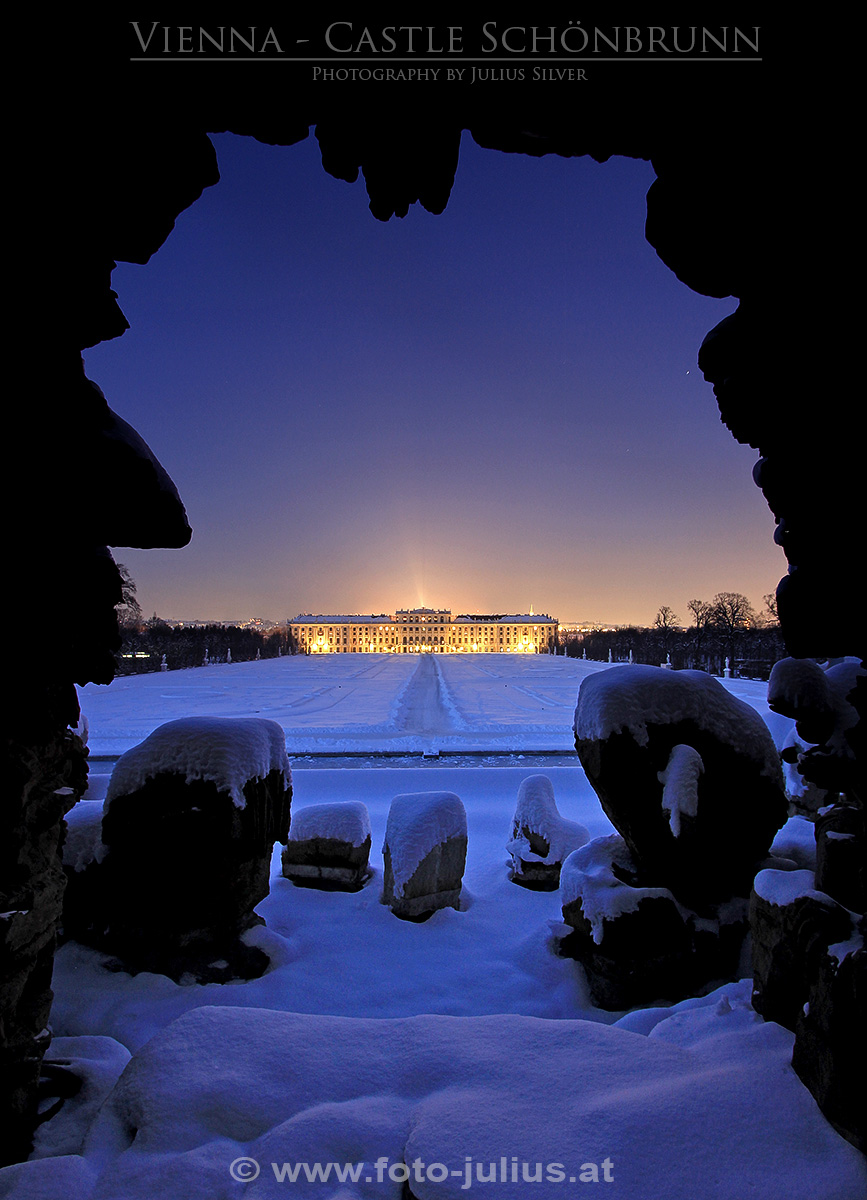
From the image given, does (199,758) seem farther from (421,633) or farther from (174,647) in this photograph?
(421,633)

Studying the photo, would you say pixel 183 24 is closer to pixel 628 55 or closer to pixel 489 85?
pixel 489 85

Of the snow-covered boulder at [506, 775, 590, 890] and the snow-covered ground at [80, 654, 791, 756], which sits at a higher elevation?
the snow-covered boulder at [506, 775, 590, 890]

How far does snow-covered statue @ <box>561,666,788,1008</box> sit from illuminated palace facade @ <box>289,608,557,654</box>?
357 ft

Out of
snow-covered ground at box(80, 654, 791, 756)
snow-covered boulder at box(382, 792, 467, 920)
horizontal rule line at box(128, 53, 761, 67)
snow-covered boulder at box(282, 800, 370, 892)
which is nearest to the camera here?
horizontal rule line at box(128, 53, 761, 67)

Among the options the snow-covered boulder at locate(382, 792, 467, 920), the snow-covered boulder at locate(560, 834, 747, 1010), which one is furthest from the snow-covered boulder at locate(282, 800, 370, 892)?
the snow-covered boulder at locate(560, 834, 747, 1010)

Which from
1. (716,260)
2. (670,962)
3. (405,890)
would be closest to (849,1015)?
(670,962)

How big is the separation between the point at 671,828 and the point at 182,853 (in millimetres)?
3635

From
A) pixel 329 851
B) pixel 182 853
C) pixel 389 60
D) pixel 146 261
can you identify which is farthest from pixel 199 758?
pixel 389 60

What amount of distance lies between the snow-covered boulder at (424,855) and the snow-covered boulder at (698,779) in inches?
71.9

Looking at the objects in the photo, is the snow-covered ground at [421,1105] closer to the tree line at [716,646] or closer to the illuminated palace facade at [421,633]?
the tree line at [716,646]

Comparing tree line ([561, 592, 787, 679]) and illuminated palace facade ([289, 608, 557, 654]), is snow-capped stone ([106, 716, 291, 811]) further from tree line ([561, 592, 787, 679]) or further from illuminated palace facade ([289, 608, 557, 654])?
illuminated palace facade ([289, 608, 557, 654])

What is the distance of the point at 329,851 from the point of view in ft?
18.4

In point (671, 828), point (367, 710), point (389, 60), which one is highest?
point (389, 60)

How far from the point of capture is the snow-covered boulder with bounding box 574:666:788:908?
392 centimetres
